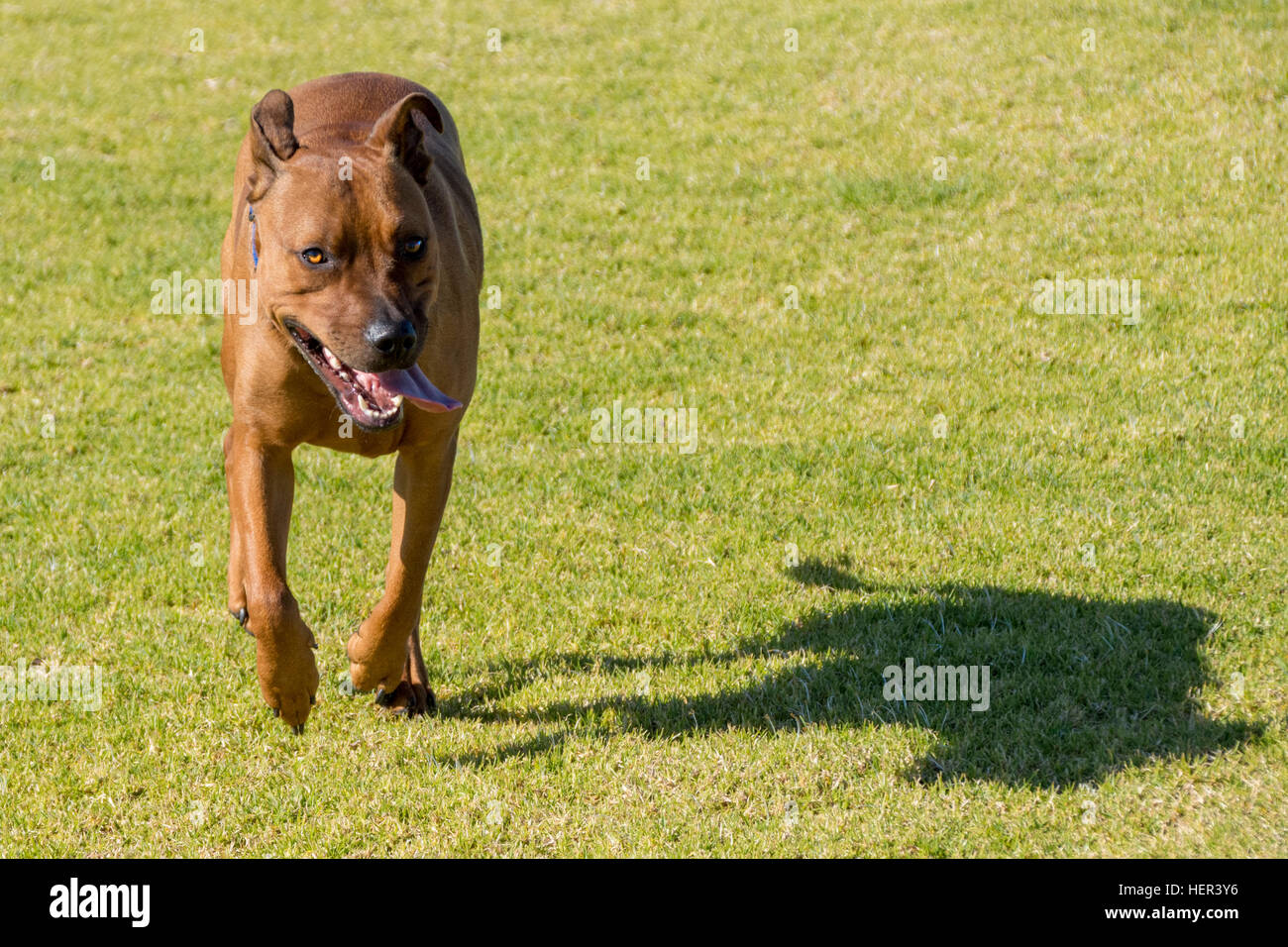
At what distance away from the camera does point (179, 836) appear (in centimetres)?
556

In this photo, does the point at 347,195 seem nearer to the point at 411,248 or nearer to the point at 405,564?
the point at 411,248

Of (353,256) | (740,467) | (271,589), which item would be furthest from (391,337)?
(740,467)

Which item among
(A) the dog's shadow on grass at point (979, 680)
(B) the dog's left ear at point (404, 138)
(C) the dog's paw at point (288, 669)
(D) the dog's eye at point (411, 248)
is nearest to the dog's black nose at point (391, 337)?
(D) the dog's eye at point (411, 248)

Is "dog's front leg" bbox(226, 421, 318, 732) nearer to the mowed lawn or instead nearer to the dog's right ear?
the mowed lawn

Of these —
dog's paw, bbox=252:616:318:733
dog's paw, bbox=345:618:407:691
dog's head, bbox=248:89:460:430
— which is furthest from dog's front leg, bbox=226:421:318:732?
dog's head, bbox=248:89:460:430

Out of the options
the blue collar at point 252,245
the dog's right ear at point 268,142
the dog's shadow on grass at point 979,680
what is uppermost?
the dog's right ear at point 268,142

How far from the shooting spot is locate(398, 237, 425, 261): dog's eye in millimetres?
4895

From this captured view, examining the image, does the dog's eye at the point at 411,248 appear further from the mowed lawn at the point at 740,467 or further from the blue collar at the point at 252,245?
the mowed lawn at the point at 740,467

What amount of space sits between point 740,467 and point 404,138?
4.35 metres

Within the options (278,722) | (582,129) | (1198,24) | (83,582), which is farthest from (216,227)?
(1198,24)

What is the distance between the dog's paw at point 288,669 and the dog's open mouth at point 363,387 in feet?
3.08

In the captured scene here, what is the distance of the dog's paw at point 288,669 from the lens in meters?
5.36

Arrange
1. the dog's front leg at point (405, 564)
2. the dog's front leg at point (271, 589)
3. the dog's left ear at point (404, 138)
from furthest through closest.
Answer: the dog's front leg at point (405, 564) < the dog's front leg at point (271, 589) < the dog's left ear at point (404, 138)

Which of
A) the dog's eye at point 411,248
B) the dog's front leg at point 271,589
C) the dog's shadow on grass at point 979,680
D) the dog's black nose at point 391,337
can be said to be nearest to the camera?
the dog's black nose at point 391,337
